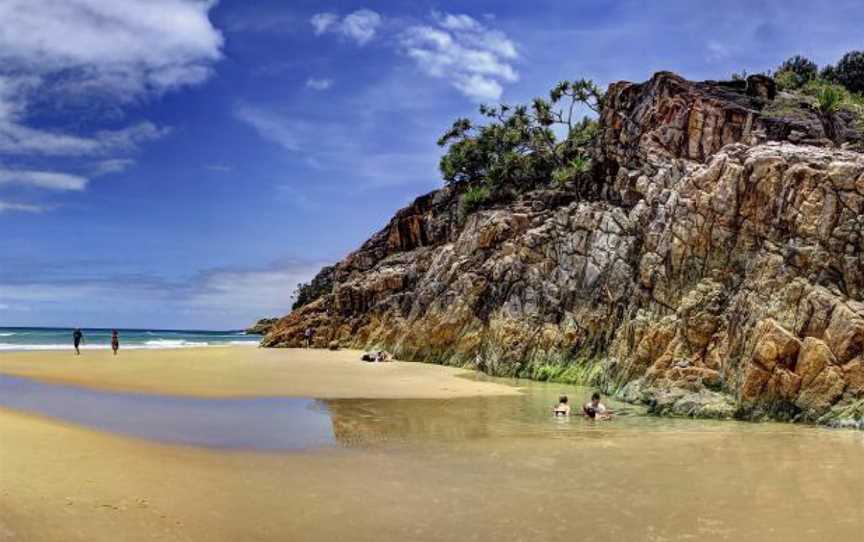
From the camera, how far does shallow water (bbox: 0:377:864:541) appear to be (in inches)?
364

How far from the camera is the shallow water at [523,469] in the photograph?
9.24 m

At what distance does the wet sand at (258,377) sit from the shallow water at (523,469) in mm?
4199

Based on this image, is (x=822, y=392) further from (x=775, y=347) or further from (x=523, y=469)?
(x=523, y=469)

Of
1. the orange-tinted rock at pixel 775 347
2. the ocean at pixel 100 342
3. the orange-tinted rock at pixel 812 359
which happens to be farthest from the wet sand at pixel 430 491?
the ocean at pixel 100 342

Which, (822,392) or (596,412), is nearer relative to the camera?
(822,392)

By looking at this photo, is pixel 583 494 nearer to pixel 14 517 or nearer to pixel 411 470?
pixel 411 470

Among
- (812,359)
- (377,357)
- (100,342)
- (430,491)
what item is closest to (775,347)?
(812,359)

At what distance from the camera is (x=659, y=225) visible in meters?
28.0

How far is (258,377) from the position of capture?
3200 cm

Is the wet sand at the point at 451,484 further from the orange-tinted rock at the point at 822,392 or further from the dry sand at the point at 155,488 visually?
the orange-tinted rock at the point at 822,392

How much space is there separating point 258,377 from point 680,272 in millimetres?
19566

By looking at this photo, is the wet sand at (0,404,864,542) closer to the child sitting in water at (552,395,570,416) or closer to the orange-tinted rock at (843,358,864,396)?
the orange-tinted rock at (843,358,864,396)

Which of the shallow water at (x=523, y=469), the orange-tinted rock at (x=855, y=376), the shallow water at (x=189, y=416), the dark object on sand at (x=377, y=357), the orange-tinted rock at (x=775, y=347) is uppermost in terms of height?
the orange-tinted rock at (x=775, y=347)

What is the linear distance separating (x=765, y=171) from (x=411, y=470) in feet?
58.6
